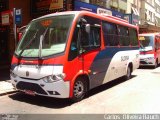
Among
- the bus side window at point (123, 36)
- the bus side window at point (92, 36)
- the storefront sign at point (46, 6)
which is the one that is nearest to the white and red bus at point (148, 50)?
the bus side window at point (123, 36)

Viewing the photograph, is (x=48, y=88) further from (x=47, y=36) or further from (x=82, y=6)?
(x=82, y=6)

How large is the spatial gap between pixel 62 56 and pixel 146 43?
1179 centimetres

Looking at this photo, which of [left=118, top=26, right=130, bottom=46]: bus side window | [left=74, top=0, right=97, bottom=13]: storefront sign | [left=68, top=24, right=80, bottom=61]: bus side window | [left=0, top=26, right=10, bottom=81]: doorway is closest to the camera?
[left=68, top=24, right=80, bottom=61]: bus side window

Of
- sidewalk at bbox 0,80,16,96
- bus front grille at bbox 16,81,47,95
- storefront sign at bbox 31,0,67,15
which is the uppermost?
storefront sign at bbox 31,0,67,15

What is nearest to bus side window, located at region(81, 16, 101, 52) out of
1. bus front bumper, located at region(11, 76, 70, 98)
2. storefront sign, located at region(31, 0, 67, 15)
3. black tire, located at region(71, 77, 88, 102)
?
black tire, located at region(71, 77, 88, 102)

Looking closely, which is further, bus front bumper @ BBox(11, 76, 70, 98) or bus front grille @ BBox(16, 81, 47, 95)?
bus front grille @ BBox(16, 81, 47, 95)

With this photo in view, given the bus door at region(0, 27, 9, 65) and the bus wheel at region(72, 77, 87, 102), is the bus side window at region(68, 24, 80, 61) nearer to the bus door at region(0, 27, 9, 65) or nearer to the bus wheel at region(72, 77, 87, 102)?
the bus wheel at region(72, 77, 87, 102)

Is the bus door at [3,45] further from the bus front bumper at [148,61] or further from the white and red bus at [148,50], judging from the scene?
the bus front bumper at [148,61]

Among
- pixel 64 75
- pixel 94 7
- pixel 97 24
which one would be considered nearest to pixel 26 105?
pixel 64 75

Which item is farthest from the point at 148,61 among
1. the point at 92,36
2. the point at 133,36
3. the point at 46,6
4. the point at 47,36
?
the point at 47,36

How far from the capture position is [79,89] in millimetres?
8508

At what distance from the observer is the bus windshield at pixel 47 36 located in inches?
318

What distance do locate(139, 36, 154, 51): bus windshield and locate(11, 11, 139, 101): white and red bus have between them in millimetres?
8661

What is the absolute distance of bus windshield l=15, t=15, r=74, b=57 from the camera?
8.09 metres
